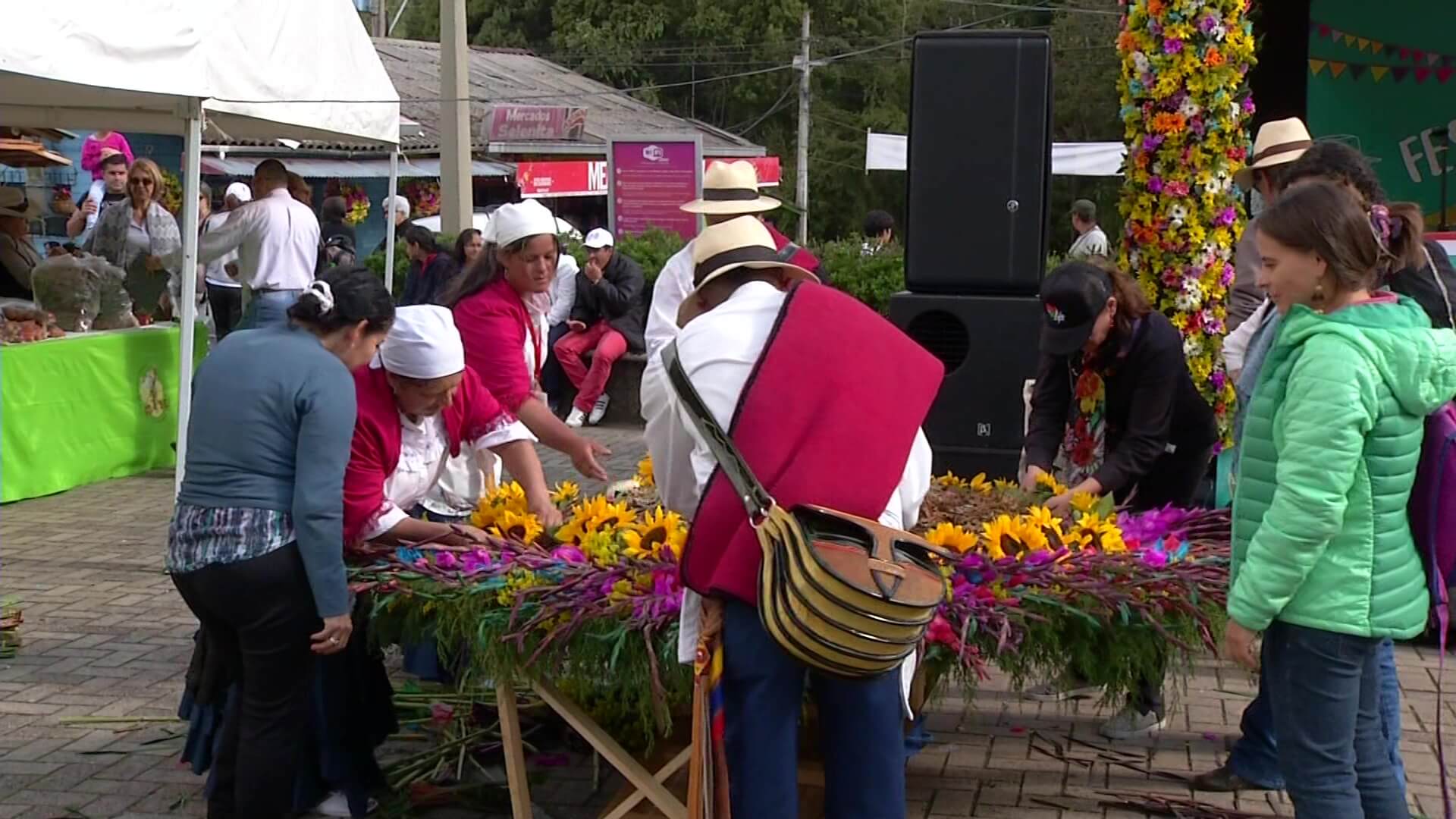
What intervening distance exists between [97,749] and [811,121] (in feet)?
131

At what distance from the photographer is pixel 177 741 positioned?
4.75 metres

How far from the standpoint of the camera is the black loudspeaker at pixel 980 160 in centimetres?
585

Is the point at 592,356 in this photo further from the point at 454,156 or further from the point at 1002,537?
the point at 1002,537

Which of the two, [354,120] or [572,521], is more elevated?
[354,120]

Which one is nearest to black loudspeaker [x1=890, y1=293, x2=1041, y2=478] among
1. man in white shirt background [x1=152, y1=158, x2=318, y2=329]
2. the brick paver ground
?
the brick paver ground

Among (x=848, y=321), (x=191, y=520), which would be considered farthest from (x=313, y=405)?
(x=848, y=321)

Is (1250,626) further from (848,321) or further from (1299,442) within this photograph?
(848,321)

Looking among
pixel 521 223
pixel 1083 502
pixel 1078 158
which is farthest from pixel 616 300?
pixel 1078 158

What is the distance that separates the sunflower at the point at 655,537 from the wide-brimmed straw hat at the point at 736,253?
2.50 feet

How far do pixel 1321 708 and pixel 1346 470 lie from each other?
0.50 meters

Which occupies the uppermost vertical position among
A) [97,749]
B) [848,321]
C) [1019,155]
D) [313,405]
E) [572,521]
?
[1019,155]

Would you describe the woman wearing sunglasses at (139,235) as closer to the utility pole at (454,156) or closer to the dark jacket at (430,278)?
the dark jacket at (430,278)

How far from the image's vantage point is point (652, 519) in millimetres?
3889

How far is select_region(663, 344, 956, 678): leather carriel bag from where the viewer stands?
104 inches
